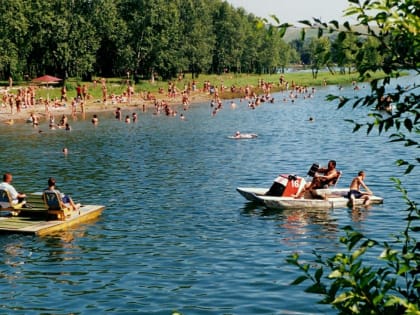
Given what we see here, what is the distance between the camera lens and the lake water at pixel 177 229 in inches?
→ 709

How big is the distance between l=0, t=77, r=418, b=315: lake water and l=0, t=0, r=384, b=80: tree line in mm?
32401

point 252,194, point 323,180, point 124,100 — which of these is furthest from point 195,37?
point 252,194

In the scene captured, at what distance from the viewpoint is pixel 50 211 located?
24.8 metres

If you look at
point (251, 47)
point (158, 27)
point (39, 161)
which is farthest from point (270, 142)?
point (251, 47)

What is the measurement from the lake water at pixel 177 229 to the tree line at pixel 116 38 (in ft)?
106

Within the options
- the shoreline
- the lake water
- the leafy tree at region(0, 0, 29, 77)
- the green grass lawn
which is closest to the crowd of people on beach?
the shoreline

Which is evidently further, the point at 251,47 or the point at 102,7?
the point at 251,47

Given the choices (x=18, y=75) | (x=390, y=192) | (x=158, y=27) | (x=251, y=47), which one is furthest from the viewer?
(x=251, y=47)

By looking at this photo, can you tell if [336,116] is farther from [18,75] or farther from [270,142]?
[18,75]

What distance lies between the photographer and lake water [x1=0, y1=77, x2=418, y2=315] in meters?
18.0

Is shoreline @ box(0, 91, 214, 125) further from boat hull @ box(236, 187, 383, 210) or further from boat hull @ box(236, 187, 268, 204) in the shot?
boat hull @ box(236, 187, 383, 210)

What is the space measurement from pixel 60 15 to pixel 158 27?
2297 cm

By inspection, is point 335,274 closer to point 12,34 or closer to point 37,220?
point 37,220

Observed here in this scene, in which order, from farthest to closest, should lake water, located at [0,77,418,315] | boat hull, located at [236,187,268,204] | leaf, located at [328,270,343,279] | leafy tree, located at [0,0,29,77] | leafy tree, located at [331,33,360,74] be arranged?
leafy tree, located at [0,0,29,77] < boat hull, located at [236,187,268,204] < lake water, located at [0,77,418,315] < leafy tree, located at [331,33,360,74] < leaf, located at [328,270,343,279]
